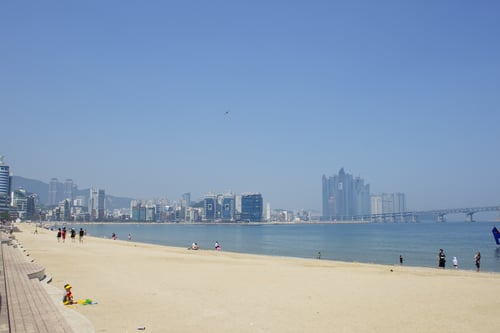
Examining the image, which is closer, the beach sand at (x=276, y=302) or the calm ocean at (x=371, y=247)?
the beach sand at (x=276, y=302)

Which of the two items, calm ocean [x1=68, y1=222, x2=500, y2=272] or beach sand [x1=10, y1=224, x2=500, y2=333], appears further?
calm ocean [x1=68, y1=222, x2=500, y2=272]

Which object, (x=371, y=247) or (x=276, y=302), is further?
(x=371, y=247)

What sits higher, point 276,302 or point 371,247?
point 276,302

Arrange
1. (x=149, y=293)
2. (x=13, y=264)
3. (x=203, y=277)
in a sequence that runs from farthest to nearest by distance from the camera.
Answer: (x=203, y=277) → (x=13, y=264) → (x=149, y=293)

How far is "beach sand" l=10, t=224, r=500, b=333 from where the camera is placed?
10.6m

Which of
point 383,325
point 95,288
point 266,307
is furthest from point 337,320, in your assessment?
point 95,288

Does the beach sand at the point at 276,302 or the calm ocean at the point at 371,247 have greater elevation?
the beach sand at the point at 276,302

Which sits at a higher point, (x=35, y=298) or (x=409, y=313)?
(x=35, y=298)

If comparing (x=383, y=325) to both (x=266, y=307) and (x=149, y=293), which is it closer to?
(x=266, y=307)

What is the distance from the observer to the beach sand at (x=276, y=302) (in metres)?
10.6

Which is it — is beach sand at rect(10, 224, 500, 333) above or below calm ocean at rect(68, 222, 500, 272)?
above

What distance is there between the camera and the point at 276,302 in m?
13.8

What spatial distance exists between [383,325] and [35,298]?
935 cm

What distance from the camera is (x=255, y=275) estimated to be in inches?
841
